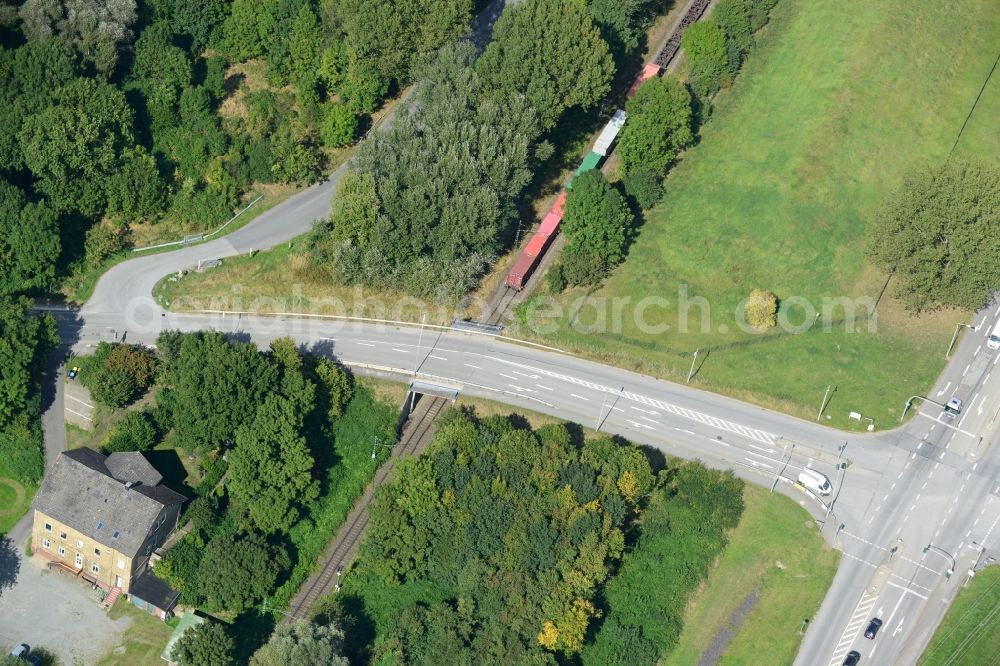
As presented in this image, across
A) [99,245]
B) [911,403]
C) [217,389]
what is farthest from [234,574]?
[911,403]

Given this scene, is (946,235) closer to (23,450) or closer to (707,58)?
(707,58)

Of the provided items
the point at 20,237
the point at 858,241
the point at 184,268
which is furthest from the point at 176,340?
the point at 858,241

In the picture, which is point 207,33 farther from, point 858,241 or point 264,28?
point 858,241

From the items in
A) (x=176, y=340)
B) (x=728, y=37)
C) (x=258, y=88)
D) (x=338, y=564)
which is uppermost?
(x=728, y=37)

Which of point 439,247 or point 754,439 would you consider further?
point 439,247

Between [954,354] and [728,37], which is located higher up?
[728,37]

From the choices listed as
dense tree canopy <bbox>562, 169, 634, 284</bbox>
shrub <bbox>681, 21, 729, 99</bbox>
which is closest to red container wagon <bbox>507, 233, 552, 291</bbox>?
dense tree canopy <bbox>562, 169, 634, 284</bbox>

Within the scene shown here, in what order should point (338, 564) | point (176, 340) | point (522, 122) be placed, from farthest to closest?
point (522, 122) → point (176, 340) → point (338, 564)

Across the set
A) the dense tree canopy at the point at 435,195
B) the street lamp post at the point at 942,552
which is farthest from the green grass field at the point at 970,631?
the dense tree canopy at the point at 435,195
